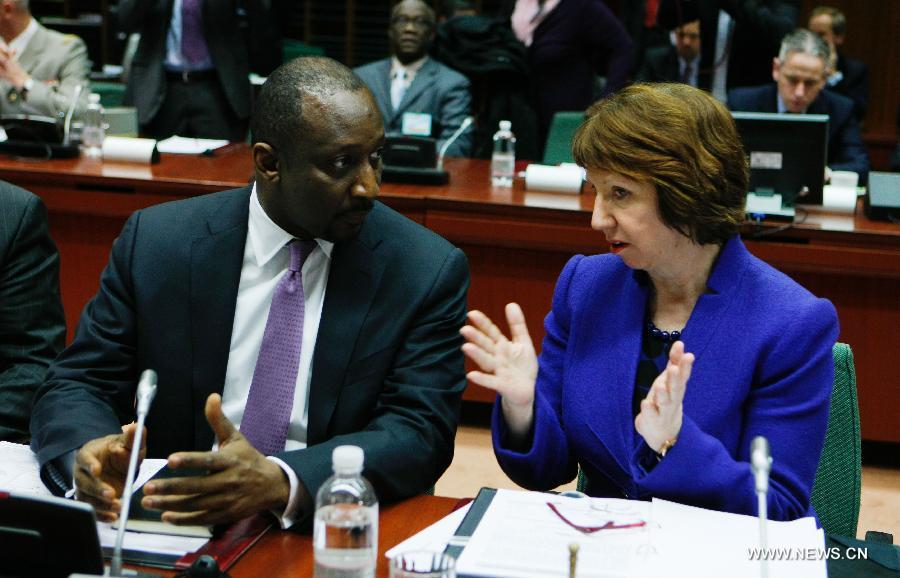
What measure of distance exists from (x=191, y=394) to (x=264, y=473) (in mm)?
411

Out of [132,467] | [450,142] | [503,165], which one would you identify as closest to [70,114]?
[450,142]

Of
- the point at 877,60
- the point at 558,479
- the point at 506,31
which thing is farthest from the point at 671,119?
the point at 877,60

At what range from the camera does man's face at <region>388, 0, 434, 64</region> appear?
5.81m

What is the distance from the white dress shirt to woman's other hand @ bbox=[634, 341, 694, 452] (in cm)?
60

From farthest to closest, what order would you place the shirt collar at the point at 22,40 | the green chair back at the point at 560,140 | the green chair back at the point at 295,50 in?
the green chair back at the point at 295,50, the shirt collar at the point at 22,40, the green chair back at the point at 560,140

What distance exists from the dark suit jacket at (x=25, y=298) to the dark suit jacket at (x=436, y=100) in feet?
10.9

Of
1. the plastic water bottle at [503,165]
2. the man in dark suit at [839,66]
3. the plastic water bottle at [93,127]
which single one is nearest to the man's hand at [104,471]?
the plastic water bottle at [503,165]

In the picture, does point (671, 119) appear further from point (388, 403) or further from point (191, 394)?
point (191, 394)

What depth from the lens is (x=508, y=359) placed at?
1.87 meters

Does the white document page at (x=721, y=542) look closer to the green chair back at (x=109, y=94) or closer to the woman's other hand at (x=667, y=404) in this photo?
the woman's other hand at (x=667, y=404)

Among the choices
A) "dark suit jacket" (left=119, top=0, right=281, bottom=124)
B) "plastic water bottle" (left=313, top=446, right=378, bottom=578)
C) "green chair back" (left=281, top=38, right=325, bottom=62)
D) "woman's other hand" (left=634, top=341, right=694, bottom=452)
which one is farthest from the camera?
"green chair back" (left=281, top=38, right=325, bottom=62)

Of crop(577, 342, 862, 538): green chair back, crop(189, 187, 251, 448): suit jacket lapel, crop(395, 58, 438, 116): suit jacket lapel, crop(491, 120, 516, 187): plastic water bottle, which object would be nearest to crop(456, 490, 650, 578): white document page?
crop(577, 342, 862, 538): green chair back

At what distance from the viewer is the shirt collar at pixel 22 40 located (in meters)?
5.65

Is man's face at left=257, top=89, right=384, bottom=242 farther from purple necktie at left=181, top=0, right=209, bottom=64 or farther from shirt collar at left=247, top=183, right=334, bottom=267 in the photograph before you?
purple necktie at left=181, top=0, right=209, bottom=64
